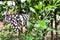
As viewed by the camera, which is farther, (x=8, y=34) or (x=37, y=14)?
(x=8, y=34)

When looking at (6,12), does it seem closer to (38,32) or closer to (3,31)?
(3,31)

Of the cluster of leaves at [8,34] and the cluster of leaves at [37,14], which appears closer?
the cluster of leaves at [37,14]

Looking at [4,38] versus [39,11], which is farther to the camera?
[4,38]

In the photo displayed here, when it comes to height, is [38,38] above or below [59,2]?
below

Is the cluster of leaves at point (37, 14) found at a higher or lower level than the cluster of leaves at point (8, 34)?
higher

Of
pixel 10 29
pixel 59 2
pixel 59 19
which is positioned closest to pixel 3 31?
pixel 10 29

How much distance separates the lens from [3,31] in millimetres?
1918

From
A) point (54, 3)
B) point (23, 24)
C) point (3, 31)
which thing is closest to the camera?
point (54, 3)

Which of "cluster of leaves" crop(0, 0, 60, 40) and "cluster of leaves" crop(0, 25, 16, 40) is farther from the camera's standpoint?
"cluster of leaves" crop(0, 25, 16, 40)

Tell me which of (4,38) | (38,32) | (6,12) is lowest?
(4,38)

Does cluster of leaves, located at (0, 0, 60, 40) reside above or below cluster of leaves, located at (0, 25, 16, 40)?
above

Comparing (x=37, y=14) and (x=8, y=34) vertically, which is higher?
(x=37, y=14)

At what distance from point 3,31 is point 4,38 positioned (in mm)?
245

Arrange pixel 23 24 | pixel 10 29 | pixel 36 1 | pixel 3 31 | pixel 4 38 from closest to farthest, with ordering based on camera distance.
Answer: pixel 36 1 → pixel 23 24 → pixel 4 38 → pixel 10 29 → pixel 3 31
